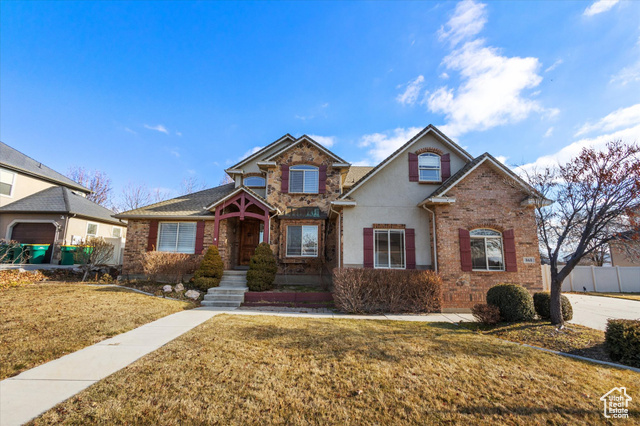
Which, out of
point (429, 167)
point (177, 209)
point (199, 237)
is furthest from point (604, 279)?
point (177, 209)

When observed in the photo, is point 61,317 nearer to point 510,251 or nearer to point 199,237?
point 199,237

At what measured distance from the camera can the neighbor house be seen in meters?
17.0

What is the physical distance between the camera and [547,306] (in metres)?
7.60

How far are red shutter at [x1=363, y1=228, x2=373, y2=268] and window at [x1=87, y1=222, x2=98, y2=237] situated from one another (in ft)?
64.6

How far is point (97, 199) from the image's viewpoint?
3288cm

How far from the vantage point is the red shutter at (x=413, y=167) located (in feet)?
37.7

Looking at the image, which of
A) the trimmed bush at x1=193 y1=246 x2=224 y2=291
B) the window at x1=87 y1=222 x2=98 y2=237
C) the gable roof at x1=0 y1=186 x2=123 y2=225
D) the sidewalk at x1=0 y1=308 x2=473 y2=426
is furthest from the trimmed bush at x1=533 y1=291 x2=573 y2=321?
the window at x1=87 y1=222 x2=98 y2=237

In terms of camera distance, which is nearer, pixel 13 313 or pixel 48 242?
pixel 13 313

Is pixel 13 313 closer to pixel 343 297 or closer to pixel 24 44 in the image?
pixel 343 297

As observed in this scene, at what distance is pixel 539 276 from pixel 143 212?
1758 centimetres

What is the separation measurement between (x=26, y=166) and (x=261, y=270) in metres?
21.0

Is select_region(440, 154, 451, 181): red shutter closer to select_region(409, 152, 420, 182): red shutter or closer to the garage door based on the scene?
select_region(409, 152, 420, 182): red shutter

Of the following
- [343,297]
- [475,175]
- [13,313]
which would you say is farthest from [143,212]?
[475,175]

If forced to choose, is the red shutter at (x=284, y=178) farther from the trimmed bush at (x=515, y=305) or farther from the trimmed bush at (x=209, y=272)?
the trimmed bush at (x=515, y=305)
